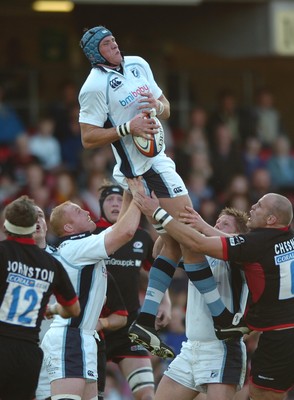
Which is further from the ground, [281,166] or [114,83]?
[114,83]

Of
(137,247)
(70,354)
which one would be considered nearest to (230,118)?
(137,247)

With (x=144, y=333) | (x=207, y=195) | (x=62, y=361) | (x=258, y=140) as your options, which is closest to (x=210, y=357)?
(x=144, y=333)

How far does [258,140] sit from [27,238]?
32.6ft

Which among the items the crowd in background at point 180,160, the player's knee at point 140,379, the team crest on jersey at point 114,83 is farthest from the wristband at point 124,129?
the crowd in background at point 180,160

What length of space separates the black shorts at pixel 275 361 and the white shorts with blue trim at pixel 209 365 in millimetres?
173

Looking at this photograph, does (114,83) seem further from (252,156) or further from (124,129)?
(252,156)

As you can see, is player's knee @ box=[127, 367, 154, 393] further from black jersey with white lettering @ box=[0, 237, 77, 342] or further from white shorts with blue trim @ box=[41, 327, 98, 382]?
black jersey with white lettering @ box=[0, 237, 77, 342]

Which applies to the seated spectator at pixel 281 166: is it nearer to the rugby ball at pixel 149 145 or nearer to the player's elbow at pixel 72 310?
the rugby ball at pixel 149 145

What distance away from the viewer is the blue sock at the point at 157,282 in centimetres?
957

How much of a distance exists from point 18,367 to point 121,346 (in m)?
2.84

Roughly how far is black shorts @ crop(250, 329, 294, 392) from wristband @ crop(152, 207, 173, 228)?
1151 millimetres

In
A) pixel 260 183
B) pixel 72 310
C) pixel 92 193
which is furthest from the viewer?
pixel 260 183

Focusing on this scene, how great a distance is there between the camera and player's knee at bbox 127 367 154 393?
10.9 metres

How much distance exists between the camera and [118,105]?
9242 mm
